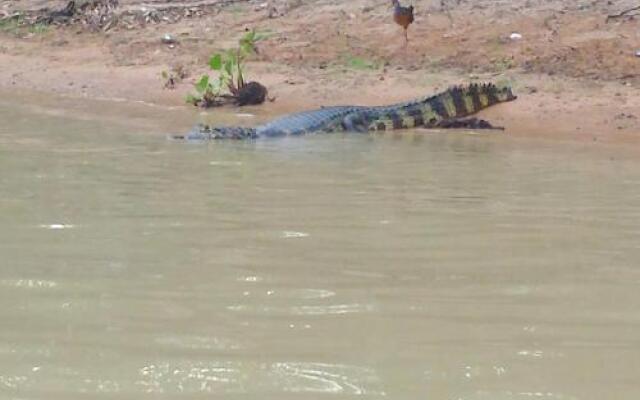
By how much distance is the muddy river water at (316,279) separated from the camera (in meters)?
2.93

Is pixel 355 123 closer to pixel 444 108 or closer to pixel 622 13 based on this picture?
pixel 444 108

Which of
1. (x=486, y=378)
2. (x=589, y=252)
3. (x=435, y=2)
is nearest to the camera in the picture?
(x=486, y=378)

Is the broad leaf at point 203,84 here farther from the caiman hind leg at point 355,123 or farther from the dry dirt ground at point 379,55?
the caiman hind leg at point 355,123

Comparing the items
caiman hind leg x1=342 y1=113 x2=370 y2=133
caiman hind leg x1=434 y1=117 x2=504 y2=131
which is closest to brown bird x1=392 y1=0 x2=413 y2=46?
caiman hind leg x1=434 y1=117 x2=504 y2=131

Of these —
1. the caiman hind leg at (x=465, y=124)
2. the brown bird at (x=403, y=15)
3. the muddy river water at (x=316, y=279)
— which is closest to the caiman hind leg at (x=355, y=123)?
the caiman hind leg at (x=465, y=124)

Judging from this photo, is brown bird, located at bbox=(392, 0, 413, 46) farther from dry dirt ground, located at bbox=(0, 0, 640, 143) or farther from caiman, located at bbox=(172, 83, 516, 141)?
caiman, located at bbox=(172, 83, 516, 141)

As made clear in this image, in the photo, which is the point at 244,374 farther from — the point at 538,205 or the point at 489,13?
the point at 489,13

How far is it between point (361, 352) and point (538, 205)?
2.78 metres

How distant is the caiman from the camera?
29.4 feet

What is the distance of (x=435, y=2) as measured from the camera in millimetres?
13688

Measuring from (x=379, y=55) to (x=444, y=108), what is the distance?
98.4 inches

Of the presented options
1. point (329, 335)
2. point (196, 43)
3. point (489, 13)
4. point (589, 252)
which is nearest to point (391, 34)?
point (489, 13)

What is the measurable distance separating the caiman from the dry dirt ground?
20 centimetres

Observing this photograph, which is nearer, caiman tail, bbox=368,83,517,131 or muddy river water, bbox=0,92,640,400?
muddy river water, bbox=0,92,640,400
